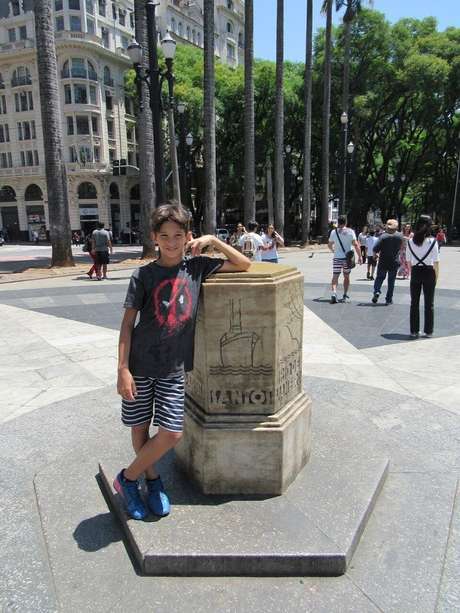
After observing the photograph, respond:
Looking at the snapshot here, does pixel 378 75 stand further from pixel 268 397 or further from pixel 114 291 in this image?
pixel 268 397

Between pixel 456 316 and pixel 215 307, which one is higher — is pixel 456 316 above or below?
below

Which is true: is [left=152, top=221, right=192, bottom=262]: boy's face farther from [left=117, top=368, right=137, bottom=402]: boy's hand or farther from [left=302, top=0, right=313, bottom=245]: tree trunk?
[left=302, top=0, right=313, bottom=245]: tree trunk

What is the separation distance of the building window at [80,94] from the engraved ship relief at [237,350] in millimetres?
49259

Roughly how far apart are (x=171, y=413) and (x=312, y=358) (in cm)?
374

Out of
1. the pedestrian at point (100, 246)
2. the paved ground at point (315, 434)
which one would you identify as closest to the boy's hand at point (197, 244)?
the paved ground at point (315, 434)

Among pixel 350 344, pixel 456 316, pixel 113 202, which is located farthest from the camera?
pixel 113 202

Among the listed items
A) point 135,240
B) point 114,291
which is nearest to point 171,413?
point 114,291

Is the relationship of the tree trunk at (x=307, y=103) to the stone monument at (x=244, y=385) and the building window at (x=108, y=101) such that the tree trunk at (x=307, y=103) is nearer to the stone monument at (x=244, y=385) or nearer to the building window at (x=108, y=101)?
the building window at (x=108, y=101)

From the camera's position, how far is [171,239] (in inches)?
94.7

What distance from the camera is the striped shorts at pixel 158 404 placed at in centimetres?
243

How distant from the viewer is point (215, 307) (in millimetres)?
2564

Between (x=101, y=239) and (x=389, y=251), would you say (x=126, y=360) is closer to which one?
(x=389, y=251)

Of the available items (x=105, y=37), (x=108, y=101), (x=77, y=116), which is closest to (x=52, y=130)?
(x=77, y=116)

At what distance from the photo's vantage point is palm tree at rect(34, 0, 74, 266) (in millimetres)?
14875
